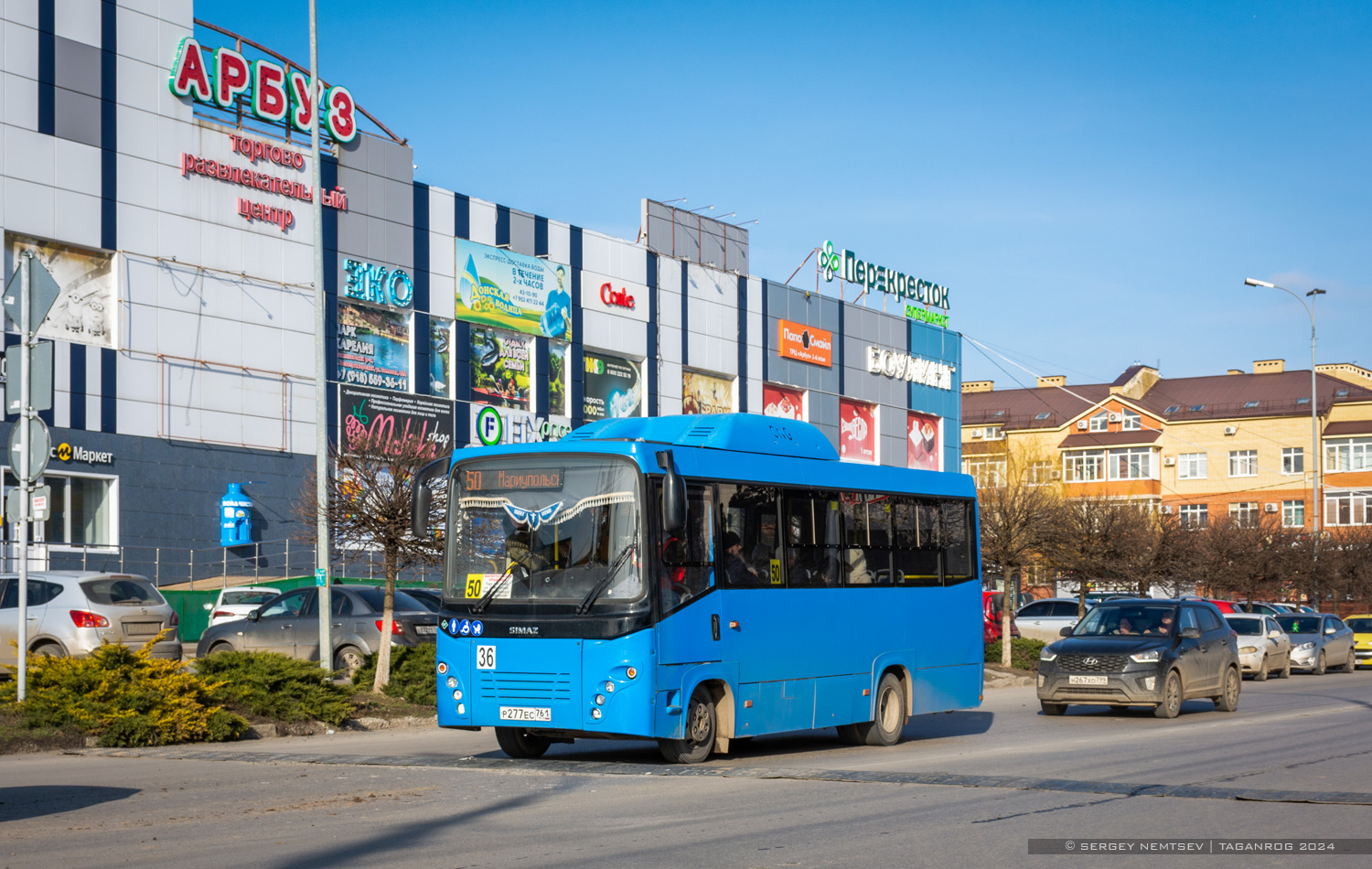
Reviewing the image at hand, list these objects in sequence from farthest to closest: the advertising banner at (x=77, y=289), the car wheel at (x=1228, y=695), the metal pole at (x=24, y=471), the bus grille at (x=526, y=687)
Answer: the advertising banner at (x=77, y=289), the car wheel at (x=1228, y=695), the metal pole at (x=24, y=471), the bus grille at (x=526, y=687)

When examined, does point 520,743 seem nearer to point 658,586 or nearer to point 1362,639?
point 658,586

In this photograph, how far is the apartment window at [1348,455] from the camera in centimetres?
8500

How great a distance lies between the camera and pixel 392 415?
147 feet

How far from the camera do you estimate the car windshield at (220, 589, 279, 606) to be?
1134 inches

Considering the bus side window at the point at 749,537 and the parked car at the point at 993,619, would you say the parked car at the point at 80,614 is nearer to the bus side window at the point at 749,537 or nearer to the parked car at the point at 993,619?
the bus side window at the point at 749,537

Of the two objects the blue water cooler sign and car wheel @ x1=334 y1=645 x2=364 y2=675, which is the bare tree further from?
→ the blue water cooler sign

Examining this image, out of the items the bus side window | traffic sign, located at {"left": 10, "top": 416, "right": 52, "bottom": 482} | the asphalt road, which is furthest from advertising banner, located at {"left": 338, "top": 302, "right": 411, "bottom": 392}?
the bus side window

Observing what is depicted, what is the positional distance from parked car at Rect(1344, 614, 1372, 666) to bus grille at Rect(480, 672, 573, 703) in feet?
102

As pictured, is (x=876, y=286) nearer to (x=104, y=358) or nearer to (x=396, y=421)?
(x=396, y=421)

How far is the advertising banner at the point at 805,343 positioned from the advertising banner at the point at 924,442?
24.5 feet

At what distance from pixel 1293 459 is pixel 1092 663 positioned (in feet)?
248

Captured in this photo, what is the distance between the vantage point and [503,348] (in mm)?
49594

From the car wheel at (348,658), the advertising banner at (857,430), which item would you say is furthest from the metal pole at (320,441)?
the advertising banner at (857,430)

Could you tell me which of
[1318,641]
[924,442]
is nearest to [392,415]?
[1318,641]
